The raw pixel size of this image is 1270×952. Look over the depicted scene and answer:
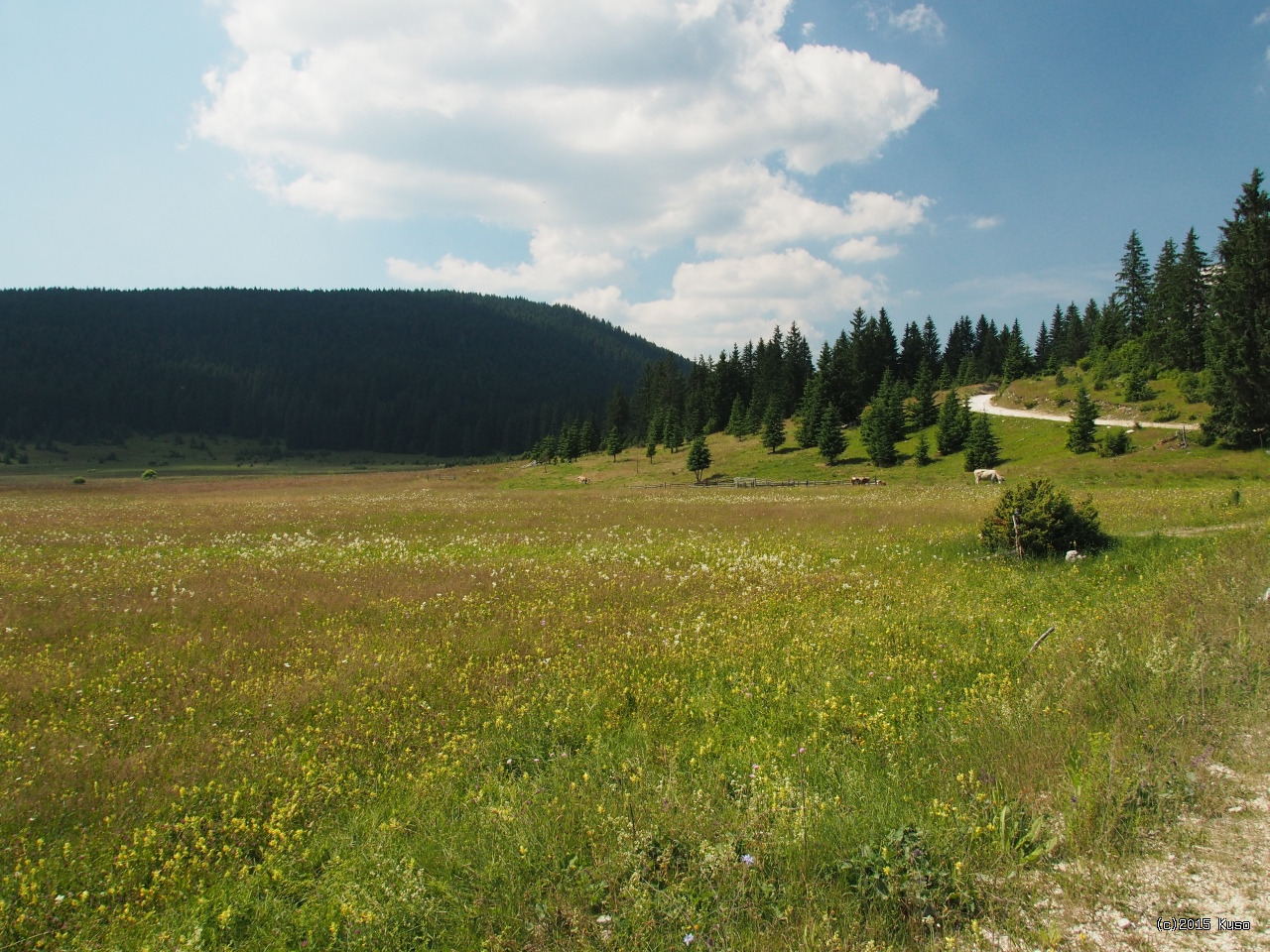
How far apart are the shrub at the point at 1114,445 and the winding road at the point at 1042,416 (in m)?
4.76

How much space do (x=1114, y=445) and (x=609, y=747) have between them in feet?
177

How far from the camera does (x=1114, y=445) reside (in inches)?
1820

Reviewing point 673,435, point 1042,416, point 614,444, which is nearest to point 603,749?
point 1042,416

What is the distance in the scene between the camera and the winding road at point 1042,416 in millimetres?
51781

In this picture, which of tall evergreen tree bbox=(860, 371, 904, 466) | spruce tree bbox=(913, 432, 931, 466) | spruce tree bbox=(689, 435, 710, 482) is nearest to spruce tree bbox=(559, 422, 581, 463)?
spruce tree bbox=(689, 435, 710, 482)

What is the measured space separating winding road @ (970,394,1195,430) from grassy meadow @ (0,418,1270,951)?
49239 mm

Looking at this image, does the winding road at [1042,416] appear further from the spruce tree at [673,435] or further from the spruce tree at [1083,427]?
the spruce tree at [673,435]

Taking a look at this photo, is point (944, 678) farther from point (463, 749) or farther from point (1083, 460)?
point (1083, 460)

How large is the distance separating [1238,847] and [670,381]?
11984 centimetres

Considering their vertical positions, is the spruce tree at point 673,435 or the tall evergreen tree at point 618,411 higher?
the tall evergreen tree at point 618,411

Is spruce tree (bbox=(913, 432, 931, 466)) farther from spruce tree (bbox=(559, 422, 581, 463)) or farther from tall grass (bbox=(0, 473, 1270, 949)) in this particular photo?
spruce tree (bbox=(559, 422, 581, 463))

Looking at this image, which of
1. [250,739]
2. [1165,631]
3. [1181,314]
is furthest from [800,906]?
[1181,314]

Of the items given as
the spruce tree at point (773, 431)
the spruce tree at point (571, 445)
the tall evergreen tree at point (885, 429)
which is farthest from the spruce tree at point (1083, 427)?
the spruce tree at point (571, 445)

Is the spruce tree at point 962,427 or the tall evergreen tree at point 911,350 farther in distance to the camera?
the tall evergreen tree at point 911,350
